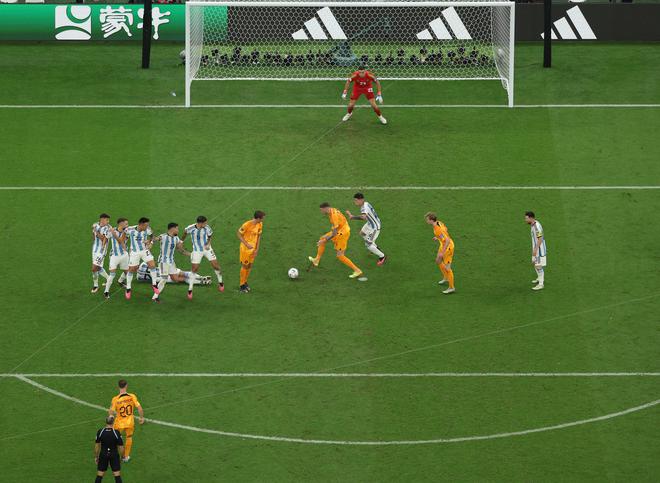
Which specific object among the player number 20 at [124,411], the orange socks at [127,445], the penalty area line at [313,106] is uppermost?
the penalty area line at [313,106]

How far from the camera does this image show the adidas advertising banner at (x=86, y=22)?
4053cm

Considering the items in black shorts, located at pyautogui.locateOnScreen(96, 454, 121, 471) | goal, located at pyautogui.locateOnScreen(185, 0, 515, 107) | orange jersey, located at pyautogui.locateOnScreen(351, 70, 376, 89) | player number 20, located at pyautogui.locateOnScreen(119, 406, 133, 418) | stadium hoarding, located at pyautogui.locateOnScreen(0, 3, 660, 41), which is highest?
stadium hoarding, located at pyautogui.locateOnScreen(0, 3, 660, 41)

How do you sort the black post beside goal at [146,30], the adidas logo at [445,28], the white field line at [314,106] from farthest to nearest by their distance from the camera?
1. the adidas logo at [445,28]
2. the black post beside goal at [146,30]
3. the white field line at [314,106]

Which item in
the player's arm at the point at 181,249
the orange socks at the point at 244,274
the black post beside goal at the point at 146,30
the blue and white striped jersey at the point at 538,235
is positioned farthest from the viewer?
the black post beside goal at the point at 146,30

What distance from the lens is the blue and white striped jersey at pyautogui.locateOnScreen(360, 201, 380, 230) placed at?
29.4m

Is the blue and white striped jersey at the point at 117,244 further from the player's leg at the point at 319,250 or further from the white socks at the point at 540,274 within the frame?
the white socks at the point at 540,274

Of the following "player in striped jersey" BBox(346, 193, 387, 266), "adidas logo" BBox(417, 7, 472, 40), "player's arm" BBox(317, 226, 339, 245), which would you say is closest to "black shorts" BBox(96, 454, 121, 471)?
"player's arm" BBox(317, 226, 339, 245)

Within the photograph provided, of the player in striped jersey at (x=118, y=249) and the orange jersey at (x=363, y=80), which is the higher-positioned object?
the orange jersey at (x=363, y=80)

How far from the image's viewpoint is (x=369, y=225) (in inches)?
1166

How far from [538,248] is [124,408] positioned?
10120 millimetres

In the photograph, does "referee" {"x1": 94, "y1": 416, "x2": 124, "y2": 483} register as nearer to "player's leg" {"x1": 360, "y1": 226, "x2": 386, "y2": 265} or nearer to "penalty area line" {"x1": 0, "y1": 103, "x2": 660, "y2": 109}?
"player's leg" {"x1": 360, "y1": 226, "x2": 386, "y2": 265}

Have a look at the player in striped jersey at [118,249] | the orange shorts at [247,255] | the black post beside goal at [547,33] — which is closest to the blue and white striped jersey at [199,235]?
the orange shorts at [247,255]

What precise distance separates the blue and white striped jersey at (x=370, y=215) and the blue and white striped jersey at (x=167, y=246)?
13.8ft

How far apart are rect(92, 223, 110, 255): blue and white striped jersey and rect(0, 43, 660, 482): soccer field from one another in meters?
1.03
